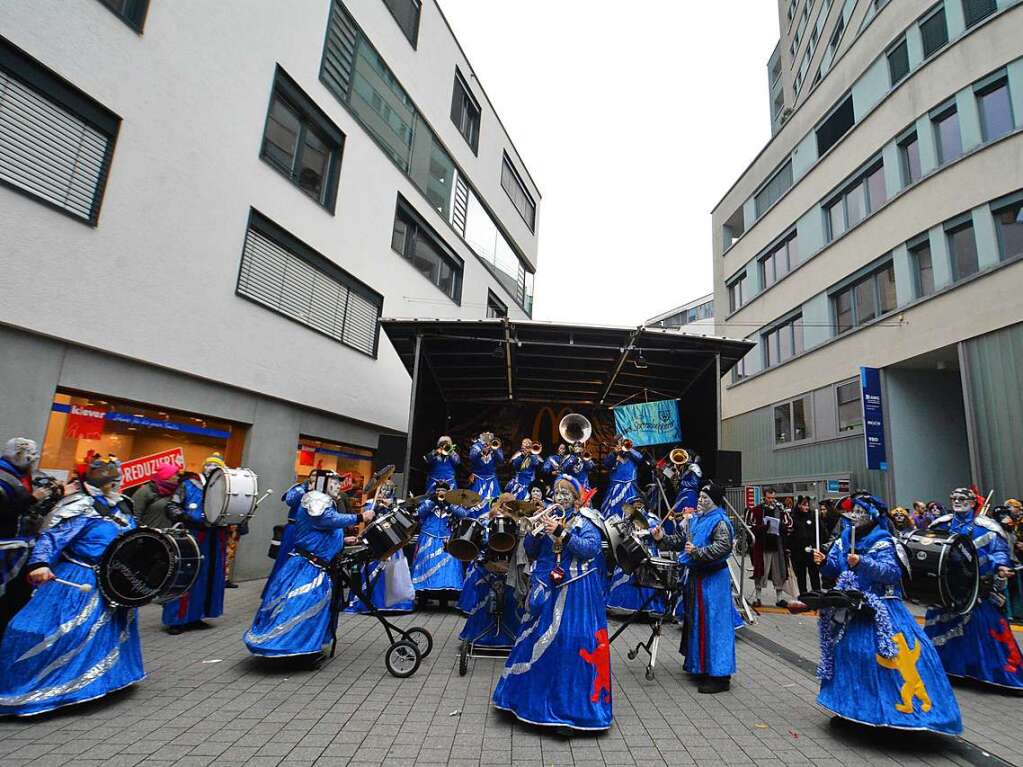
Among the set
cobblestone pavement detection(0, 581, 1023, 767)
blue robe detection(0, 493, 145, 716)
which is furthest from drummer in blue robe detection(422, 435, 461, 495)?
blue robe detection(0, 493, 145, 716)

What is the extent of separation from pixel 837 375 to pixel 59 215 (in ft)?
64.2

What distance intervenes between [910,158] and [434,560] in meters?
17.1

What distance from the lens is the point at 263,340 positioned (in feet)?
37.0

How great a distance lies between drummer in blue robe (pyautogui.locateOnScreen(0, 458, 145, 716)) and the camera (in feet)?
13.4

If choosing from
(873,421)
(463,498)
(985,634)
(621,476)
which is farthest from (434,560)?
(873,421)

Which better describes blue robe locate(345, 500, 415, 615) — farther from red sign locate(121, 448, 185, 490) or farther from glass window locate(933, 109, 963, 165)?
glass window locate(933, 109, 963, 165)

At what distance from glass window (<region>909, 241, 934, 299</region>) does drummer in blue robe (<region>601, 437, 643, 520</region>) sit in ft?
35.0

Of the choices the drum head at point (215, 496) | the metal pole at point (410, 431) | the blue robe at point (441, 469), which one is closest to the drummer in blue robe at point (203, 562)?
the drum head at point (215, 496)

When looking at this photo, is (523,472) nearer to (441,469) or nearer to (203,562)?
(441,469)

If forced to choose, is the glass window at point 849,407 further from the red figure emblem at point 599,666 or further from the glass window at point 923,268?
the red figure emblem at point 599,666

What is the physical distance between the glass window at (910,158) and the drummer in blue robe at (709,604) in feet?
49.5

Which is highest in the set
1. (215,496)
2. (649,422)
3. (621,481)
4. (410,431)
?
(649,422)

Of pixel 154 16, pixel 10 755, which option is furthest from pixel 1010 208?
pixel 10 755

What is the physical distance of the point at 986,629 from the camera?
591 centimetres
